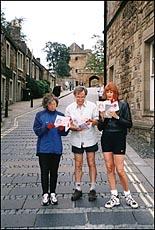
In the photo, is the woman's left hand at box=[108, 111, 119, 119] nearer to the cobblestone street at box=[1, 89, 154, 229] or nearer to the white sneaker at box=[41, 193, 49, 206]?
the cobblestone street at box=[1, 89, 154, 229]

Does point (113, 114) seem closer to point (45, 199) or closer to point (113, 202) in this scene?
point (113, 202)

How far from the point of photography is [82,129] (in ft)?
10.5

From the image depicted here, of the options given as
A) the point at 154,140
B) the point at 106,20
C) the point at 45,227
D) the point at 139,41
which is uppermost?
the point at 139,41

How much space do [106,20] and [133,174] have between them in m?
2.23

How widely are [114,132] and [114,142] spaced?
9 cm

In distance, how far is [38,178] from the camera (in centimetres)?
398

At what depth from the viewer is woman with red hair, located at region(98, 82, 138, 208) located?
290cm

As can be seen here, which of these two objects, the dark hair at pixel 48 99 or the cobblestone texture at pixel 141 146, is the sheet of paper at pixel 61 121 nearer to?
the dark hair at pixel 48 99

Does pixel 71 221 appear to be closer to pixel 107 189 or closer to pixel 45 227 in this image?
pixel 45 227

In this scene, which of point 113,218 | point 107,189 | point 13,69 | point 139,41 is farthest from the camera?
point 13,69

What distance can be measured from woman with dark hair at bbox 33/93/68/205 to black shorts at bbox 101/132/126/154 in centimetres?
35

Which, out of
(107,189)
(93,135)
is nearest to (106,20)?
(93,135)

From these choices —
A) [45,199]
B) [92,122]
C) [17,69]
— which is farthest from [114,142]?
[17,69]

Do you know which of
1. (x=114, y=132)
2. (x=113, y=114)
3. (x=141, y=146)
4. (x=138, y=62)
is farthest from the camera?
(x=138, y=62)
